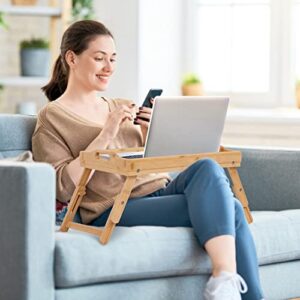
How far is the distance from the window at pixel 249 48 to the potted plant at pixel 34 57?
867mm

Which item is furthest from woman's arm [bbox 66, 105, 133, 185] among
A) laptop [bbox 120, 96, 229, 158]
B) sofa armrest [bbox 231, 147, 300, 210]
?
sofa armrest [bbox 231, 147, 300, 210]

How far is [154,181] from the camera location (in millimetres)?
3332

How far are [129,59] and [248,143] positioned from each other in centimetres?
79

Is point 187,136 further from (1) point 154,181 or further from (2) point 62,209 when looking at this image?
(2) point 62,209

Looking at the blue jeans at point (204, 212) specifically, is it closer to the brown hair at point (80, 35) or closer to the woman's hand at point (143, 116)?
the woman's hand at point (143, 116)

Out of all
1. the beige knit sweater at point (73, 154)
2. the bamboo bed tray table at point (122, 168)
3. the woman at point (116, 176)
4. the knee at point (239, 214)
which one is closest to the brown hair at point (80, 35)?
the woman at point (116, 176)

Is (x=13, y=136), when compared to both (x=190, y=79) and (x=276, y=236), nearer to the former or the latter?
(x=276, y=236)

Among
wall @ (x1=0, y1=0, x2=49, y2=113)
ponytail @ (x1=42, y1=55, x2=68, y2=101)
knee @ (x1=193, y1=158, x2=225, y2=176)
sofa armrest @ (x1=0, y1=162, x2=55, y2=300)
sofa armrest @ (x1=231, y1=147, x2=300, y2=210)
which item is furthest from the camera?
wall @ (x1=0, y1=0, x2=49, y2=113)

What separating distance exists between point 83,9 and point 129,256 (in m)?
2.58

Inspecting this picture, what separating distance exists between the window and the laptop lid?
2102mm

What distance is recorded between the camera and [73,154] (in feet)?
10.9

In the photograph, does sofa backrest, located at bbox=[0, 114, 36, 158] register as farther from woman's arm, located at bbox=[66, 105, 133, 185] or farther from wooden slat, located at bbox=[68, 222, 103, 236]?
wooden slat, located at bbox=[68, 222, 103, 236]

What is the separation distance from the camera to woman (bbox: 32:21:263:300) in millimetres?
2893

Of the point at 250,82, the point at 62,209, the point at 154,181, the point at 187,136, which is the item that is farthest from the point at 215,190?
the point at 250,82
